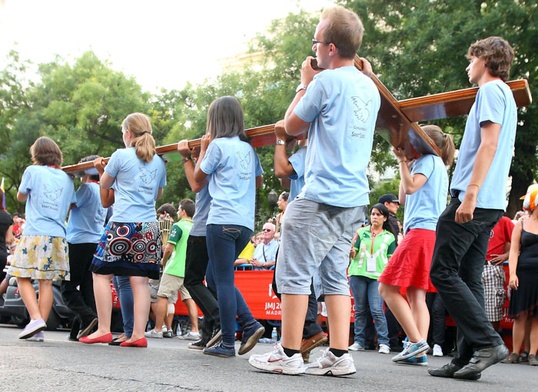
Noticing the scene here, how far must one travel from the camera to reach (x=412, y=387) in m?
4.41

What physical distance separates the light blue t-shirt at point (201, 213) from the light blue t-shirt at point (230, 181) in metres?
0.39

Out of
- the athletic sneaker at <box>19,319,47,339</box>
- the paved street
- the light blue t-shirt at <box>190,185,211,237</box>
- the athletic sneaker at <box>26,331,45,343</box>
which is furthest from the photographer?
the athletic sneaker at <box>26,331,45,343</box>

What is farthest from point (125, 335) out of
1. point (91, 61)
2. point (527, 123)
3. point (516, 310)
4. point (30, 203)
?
point (91, 61)

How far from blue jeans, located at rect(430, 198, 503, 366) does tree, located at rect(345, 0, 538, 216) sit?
61.2 feet

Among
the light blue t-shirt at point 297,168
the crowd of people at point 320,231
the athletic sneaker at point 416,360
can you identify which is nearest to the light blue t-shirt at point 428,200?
the crowd of people at point 320,231

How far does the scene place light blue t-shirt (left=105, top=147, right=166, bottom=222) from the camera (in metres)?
7.42

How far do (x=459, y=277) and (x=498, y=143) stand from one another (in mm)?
853

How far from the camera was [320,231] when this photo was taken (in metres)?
4.79

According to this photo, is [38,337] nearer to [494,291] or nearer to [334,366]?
[334,366]

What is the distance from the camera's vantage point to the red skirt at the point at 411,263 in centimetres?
667

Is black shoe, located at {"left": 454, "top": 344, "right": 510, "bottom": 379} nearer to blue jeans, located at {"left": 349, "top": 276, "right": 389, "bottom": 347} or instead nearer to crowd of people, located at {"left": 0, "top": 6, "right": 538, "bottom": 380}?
crowd of people, located at {"left": 0, "top": 6, "right": 538, "bottom": 380}

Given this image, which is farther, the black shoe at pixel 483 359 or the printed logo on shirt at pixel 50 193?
the printed logo on shirt at pixel 50 193

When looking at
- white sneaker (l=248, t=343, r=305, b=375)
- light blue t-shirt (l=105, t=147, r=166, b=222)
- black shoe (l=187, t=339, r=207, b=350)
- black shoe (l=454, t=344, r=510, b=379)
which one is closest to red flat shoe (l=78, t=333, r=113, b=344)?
→ black shoe (l=187, t=339, r=207, b=350)

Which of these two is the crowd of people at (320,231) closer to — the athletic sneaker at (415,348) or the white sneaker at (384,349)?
the athletic sneaker at (415,348)
